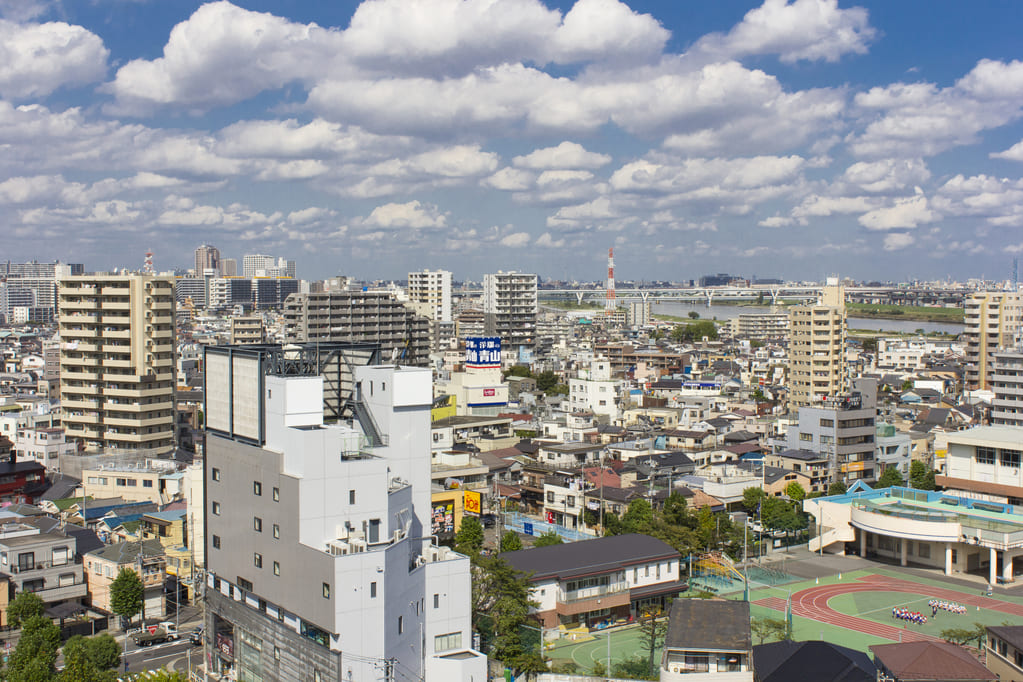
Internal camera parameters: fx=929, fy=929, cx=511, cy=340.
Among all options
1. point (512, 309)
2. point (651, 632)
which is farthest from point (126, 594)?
point (512, 309)

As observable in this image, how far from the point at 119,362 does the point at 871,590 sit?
863 inches

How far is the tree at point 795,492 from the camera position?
25562mm

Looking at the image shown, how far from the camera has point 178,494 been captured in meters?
22.8

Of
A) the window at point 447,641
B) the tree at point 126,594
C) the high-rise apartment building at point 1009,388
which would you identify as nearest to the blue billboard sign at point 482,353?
the high-rise apartment building at point 1009,388

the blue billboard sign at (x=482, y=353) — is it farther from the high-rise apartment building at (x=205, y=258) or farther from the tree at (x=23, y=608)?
the high-rise apartment building at (x=205, y=258)

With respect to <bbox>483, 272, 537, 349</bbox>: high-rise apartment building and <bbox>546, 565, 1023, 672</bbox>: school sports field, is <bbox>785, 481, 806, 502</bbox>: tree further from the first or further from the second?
<bbox>483, 272, 537, 349</bbox>: high-rise apartment building

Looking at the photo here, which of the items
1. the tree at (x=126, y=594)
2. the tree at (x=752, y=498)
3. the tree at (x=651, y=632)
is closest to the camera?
the tree at (x=651, y=632)

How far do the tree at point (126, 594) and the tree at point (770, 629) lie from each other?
1054 centimetres

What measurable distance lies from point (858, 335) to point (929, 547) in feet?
240

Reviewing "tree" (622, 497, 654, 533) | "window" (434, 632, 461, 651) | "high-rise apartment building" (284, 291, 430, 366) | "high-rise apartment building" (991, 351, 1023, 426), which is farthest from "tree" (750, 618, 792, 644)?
"high-rise apartment building" (284, 291, 430, 366)

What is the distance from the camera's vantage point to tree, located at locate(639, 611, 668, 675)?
1459 cm

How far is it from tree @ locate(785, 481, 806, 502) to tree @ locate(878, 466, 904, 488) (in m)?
2.64

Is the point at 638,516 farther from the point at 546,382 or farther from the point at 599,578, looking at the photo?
the point at 546,382

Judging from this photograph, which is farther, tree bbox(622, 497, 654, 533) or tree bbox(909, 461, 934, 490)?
tree bbox(909, 461, 934, 490)
